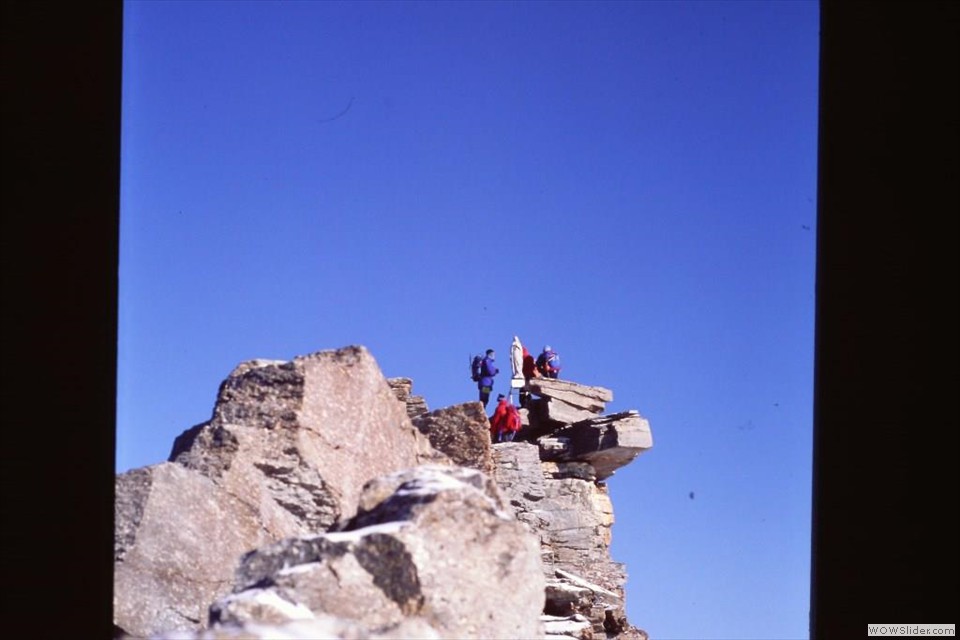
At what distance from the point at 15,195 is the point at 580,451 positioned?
40.1 feet

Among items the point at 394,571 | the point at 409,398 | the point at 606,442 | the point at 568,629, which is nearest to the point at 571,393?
the point at 606,442

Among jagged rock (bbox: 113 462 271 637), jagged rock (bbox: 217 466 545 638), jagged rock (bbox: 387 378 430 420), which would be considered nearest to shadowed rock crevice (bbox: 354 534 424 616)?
jagged rock (bbox: 217 466 545 638)

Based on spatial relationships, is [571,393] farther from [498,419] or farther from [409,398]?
[409,398]

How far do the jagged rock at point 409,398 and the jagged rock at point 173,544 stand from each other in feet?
17.4

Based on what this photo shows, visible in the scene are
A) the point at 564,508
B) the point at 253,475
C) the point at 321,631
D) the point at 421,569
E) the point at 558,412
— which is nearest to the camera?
the point at 321,631

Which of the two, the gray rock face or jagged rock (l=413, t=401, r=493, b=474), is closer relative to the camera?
jagged rock (l=413, t=401, r=493, b=474)

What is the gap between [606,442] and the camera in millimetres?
16672

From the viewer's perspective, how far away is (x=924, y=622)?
5.90 m

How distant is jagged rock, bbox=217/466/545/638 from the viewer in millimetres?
5375

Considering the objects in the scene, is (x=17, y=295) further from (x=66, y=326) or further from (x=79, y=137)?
(x=79, y=137)

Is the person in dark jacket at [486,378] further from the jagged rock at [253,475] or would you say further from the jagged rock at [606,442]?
the jagged rock at [253,475]

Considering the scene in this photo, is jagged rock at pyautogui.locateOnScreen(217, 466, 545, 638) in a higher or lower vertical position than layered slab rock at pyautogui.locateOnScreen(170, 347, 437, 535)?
lower

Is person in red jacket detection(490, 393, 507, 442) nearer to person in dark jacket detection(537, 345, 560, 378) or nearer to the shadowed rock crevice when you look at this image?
person in dark jacket detection(537, 345, 560, 378)

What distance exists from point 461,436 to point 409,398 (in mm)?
4256
